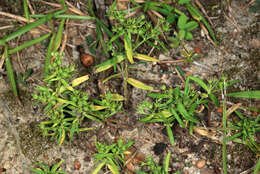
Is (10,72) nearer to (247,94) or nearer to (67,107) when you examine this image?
(67,107)

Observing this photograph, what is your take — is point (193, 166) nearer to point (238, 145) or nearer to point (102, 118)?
point (238, 145)

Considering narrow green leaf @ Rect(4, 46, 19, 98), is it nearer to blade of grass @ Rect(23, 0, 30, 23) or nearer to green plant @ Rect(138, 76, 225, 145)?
blade of grass @ Rect(23, 0, 30, 23)

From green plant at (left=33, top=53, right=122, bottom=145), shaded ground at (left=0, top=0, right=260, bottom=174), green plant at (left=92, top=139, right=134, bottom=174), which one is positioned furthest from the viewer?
shaded ground at (left=0, top=0, right=260, bottom=174)

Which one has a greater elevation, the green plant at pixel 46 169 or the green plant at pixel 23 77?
the green plant at pixel 23 77

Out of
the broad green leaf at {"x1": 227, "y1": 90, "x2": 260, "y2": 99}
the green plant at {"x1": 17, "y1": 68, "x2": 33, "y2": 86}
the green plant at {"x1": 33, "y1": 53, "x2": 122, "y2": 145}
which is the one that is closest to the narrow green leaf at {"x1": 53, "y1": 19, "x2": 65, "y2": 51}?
the green plant at {"x1": 33, "y1": 53, "x2": 122, "y2": 145}

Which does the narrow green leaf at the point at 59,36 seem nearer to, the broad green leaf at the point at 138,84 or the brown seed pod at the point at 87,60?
the brown seed pod at the point at 87,60

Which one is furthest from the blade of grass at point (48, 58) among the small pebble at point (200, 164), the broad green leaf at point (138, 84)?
the small pebble at point (200, 164)

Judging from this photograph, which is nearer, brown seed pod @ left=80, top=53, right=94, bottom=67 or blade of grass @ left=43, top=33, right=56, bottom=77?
blade of grass @ left=43, top=33, right=56, bottom=77

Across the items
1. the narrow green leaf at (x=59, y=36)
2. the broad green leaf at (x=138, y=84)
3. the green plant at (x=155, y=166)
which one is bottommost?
the green plant at (x=155, y=166)
